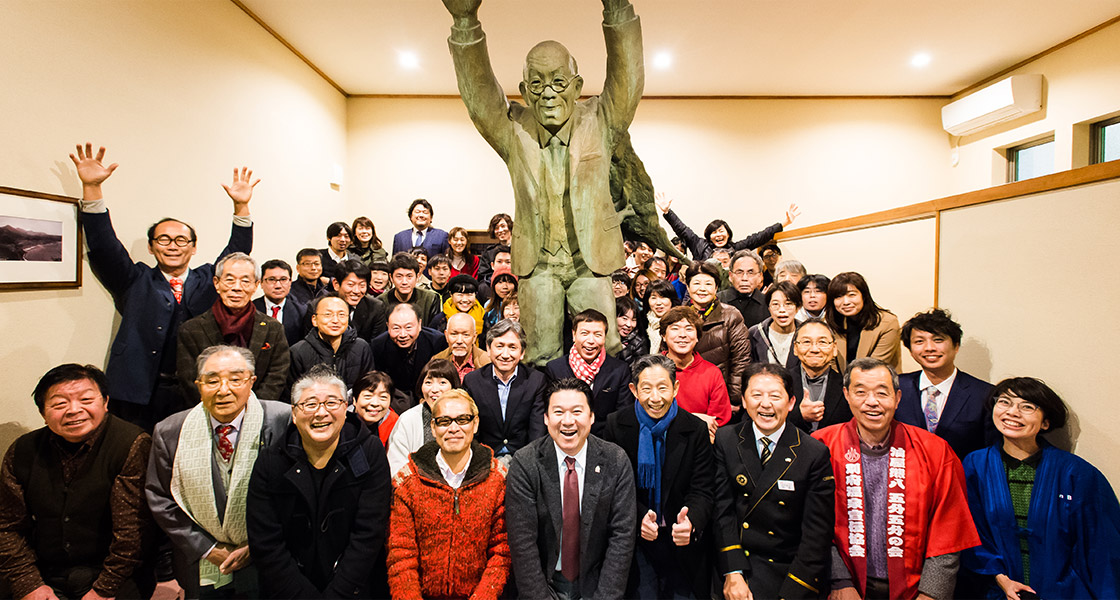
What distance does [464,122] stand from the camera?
762 cm

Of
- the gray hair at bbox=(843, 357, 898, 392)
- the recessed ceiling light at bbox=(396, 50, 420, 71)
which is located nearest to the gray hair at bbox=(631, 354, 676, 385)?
the gray hair at bbox=(843, 357, 898, 392)

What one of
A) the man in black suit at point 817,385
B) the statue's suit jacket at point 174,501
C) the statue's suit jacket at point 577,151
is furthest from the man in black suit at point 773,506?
the statue's suit jacket at point 174,501

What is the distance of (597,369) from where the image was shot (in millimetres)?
2697

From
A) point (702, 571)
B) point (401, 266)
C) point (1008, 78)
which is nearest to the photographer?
point (702, 571)

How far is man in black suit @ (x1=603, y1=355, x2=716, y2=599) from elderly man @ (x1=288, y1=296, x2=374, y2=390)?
5.14 ft

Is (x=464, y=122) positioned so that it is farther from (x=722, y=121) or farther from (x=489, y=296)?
(x=489, y=296)

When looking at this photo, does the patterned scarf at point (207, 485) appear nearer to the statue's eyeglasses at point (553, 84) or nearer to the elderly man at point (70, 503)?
the elderly man at point (70, 503)

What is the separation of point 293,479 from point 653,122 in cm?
680

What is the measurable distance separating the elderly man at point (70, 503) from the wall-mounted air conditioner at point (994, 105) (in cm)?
855

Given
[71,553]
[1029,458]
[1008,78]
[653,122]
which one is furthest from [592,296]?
[1008,78]

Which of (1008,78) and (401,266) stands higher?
(1008,78)

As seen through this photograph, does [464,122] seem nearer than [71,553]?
No

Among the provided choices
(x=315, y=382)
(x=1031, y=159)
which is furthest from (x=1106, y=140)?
(x=315, y=382)

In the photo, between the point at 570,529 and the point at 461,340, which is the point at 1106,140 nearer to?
the point at 461,340
